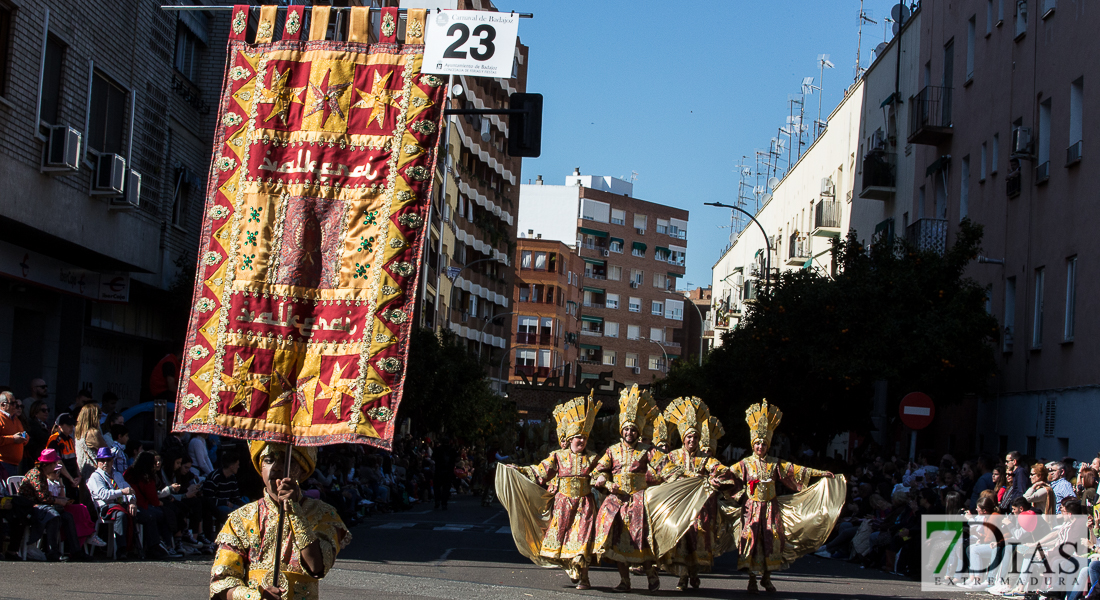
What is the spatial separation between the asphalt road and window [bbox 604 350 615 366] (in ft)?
317

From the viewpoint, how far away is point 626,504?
14.5m

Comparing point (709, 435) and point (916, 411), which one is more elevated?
point (916, 411)

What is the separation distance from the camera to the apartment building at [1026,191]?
23344 mm

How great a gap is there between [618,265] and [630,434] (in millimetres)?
104730

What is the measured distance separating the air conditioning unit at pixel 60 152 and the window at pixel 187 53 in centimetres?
690

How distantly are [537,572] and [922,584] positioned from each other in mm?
4763

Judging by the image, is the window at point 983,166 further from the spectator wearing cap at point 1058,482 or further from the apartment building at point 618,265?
the apartment building at point 618,265

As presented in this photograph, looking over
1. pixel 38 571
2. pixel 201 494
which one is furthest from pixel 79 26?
pixel 38 571

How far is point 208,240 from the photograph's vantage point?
27.8 ft

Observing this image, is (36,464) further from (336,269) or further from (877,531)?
(877,531)

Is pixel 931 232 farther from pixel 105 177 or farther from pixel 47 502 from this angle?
pixel 47 502

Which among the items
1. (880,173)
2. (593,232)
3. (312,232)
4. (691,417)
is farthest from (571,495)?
(593,232)

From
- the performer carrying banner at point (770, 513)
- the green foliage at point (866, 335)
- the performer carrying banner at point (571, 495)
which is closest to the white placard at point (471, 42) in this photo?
the performer carrying banner at point (571, 495)

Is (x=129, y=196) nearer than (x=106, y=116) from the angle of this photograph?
No
